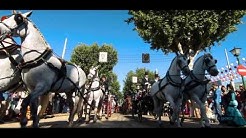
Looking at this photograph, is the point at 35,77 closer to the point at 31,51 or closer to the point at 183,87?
the point at 31,51

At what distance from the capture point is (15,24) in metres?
6.35

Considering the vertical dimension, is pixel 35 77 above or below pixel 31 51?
below

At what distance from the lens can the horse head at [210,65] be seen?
8797 millimetres

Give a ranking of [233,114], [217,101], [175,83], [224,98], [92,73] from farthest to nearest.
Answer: [217,101] < [224,98] < [92,73] < [233,114] < [175,83]

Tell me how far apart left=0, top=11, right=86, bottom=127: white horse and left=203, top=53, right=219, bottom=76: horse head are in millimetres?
4507

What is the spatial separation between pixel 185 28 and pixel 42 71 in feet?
51.7

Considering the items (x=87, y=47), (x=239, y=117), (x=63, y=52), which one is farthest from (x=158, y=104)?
(x=87, y=47)

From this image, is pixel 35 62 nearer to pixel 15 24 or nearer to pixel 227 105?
pixel 15 24

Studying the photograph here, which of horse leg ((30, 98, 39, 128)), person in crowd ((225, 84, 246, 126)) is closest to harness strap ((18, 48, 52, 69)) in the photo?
horse leg ((30, 98, 39, 128))

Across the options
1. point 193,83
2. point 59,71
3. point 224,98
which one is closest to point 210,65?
point 193,83

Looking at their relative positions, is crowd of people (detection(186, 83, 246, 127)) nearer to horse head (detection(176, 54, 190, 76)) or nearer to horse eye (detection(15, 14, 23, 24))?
horse head (detection(176, 54, 190, 76))

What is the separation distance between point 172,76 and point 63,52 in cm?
2417

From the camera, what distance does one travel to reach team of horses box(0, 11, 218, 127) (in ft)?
20.2

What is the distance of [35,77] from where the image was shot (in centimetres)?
612
